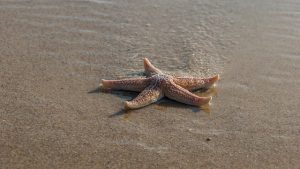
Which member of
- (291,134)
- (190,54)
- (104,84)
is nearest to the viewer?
(291,134)

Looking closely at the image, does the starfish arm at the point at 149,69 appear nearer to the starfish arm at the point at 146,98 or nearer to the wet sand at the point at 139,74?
the wet sand at the point at 139,74

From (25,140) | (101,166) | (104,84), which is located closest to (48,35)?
(104,84)

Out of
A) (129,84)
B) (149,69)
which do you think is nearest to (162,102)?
(129,84)

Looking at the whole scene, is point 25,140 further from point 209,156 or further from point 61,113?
point 209,156

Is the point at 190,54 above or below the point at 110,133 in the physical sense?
above

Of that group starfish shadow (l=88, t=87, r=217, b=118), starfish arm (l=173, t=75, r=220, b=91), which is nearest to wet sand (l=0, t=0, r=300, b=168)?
starfish shadow (l=88, t=87, r=217, b=118)

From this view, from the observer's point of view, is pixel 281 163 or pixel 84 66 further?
pixel 84 66

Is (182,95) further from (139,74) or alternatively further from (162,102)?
(139,74)

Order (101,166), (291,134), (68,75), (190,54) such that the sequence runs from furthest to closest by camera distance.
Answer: (190,54)
(68,75)
(291,134)
(101,166)
